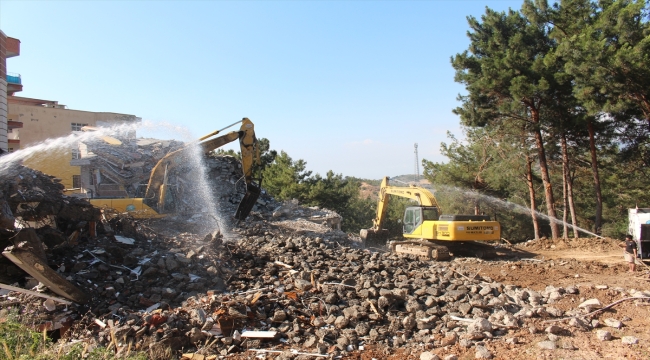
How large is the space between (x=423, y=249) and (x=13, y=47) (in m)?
17.4

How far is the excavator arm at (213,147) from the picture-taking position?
13.4m

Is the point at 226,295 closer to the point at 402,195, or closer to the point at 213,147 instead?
the point at 213,147

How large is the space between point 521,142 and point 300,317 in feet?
50.2

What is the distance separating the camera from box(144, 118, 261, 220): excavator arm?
13.4m

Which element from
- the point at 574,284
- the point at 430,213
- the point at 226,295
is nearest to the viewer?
the point at 226,295

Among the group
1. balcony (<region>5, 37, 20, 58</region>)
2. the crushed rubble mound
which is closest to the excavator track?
the crushed rubble mound

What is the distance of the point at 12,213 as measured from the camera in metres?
8.62

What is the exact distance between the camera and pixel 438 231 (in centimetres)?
1375

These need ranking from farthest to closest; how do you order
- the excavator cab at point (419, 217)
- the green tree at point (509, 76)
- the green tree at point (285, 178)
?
the green tree at point (285, 178) < the green tree at point (509, 76) < the excavator cab at point (419, 217)

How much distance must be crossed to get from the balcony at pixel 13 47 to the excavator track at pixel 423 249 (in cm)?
1646

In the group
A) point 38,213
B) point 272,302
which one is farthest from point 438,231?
point 38,213

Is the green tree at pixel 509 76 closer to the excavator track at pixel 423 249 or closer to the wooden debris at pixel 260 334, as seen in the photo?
the excavator track at pixel 423 249

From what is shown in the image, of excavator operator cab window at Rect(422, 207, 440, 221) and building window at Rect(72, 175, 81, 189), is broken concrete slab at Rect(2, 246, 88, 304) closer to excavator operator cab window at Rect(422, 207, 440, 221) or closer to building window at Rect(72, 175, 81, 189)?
building window at Rect(72, 175, 81, 189)

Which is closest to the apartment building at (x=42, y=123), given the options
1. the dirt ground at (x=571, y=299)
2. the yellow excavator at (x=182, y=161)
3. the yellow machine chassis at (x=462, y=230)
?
the yellow excavator at (x=182, y=161)
